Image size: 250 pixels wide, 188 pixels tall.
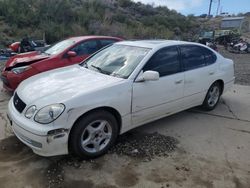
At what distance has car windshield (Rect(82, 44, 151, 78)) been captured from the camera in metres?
3.98

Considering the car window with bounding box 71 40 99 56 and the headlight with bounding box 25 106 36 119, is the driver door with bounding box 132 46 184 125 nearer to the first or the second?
the headlight with bounding box 25 106 36 119

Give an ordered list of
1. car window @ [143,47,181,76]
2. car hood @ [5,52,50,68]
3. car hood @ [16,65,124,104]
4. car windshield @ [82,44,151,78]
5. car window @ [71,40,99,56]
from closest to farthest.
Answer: car hood @ [16,65,124,104] < car windshield @ [82,44,151,78] < car window @ [143,47,181,76] < car hood @ [5,52,50,68] < car window @ [71,40,99,56]

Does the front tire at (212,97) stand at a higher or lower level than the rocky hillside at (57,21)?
lower

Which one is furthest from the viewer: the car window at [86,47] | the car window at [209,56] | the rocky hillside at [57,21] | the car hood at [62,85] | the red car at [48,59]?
the rocky hillside at [57,21]

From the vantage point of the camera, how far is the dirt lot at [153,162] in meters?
3.11

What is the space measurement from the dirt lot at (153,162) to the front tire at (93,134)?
141 mm

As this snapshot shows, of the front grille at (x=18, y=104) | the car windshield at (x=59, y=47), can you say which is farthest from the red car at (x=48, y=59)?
the front grille at (x=18, y=104)

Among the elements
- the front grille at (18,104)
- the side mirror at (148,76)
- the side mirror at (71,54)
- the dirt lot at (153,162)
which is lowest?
the dirt lot at (153,162)

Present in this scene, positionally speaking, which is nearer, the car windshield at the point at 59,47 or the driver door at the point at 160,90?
the driver door at the point at 160,90

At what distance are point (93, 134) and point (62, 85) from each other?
0.81 metres

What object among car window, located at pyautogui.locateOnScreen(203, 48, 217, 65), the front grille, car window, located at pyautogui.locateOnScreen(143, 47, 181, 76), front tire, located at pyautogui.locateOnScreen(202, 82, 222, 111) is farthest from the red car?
front tire, located at pyautogui.locateOnScreen(202, 82, 222, 111)

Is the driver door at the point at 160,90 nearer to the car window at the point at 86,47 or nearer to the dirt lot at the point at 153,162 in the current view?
the dirt lot at the point at 153,162

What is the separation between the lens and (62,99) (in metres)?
3.20

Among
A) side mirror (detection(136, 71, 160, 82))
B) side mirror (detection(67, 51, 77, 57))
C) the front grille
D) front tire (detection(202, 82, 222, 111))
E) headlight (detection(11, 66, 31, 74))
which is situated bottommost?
front tire (detection(202, 82, 222, 111))
